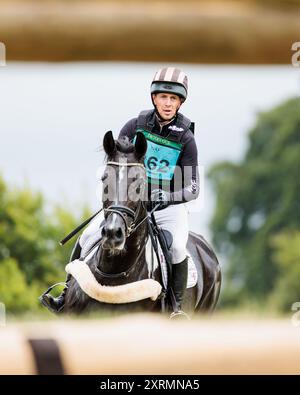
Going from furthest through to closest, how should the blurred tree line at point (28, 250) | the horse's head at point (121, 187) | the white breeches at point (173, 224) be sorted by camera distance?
the blurred tree line at point (28, 250) < the white breeches at point (173, 224) < the horse's head at point (121, 187)

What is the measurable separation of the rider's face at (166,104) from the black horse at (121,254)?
0.74ft

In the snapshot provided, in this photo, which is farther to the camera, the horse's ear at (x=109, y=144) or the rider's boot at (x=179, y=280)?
the rider's boot at (x=179, y=280)

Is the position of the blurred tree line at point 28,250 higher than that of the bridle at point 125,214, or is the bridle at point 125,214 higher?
the blurred tree line at point 28,250

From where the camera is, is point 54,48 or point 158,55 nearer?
point 54,48

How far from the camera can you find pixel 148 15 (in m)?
2.09

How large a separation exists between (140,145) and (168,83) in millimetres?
407

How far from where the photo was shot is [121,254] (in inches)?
191

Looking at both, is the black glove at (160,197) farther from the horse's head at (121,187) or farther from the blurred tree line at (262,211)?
the blurred tree line at (262,211)

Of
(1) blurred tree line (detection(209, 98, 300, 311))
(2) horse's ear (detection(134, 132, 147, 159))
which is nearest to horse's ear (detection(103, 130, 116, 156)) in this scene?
(2) horse's ear (detection(134, 132, 147, 159))

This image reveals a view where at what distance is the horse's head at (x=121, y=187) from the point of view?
4.56 m

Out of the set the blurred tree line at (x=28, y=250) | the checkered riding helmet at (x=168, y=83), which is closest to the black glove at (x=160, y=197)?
A: the checkered riding helmet at (x=168, y=83)
